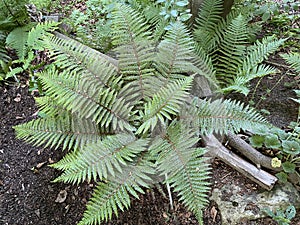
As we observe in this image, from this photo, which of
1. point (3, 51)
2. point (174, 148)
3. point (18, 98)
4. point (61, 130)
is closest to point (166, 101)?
point (174, 148)

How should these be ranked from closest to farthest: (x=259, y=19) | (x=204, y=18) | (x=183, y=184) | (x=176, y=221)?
(x=183, y=184) → (x=176, y=221) → (x=204, y=18) → (x=259, y=19)

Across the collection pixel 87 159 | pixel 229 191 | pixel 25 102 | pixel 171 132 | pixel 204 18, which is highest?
pixel 204 18

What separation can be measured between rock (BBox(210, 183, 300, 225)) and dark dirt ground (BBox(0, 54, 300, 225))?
5cm

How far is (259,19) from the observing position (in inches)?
143

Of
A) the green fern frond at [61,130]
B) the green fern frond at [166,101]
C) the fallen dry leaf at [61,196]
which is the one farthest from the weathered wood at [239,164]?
the fallen dry leaf at [61,196]

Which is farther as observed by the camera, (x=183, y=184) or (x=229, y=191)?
(x=229, y=191)

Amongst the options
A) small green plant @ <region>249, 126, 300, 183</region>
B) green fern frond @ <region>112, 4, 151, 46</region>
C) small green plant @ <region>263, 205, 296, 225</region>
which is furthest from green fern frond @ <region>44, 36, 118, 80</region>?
small green plant @ <region>263, 205, 296, 225</region>

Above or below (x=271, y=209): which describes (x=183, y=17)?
above

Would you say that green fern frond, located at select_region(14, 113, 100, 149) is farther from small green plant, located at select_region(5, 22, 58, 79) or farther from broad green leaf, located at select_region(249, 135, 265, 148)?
broad green leaf, located at select_region(249, 135, 265, 148)

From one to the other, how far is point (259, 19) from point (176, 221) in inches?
103

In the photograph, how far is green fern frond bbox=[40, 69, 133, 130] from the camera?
2043mm

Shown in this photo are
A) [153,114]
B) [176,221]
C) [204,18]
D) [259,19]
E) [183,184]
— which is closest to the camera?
[183,184]

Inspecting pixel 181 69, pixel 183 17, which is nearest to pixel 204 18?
pixel 183 17

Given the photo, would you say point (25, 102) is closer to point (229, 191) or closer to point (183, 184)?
point (183, 184)
